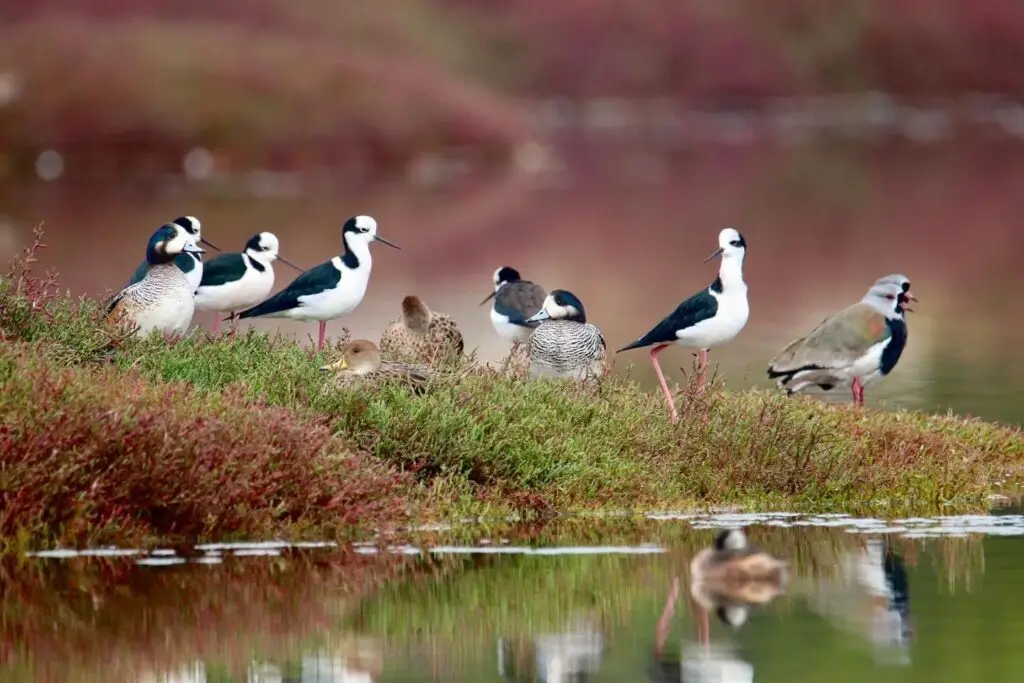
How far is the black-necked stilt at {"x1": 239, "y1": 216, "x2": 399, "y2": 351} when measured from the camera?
664 inches

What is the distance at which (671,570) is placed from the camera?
1098cm

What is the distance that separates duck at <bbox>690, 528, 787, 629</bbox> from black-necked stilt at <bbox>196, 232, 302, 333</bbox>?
290 inches

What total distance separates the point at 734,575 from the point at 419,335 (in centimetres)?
662

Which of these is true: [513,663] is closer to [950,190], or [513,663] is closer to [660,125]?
[950,190]

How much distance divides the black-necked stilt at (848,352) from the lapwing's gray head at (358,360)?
3589 mm

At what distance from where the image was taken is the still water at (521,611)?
9070 mm

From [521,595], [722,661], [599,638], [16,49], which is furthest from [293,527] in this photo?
[16,49]

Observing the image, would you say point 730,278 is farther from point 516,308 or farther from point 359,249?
point 359,249

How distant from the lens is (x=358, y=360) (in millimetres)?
13414

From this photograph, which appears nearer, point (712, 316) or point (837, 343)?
point (712, 316)

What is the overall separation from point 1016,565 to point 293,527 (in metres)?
3.51

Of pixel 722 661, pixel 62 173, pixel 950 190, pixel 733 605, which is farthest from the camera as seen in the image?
pixel 62 173

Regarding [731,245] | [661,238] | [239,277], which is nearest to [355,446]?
[731,245]

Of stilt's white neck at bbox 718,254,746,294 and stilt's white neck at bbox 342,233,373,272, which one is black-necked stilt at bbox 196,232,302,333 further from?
stilt's white neck at bbox 718,254,746,294
